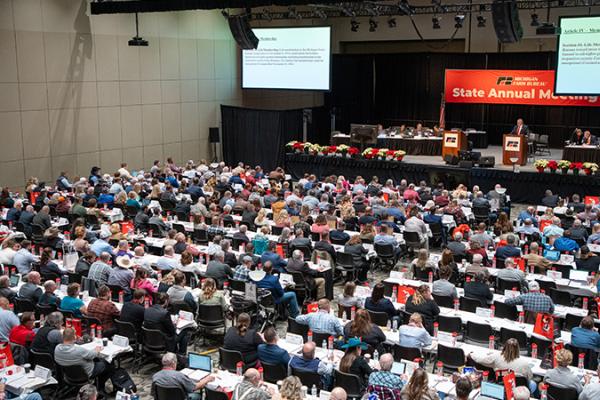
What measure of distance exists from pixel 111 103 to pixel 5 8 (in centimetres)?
484

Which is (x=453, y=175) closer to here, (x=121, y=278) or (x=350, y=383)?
(x=121, y=278)

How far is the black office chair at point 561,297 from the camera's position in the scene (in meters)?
10.6

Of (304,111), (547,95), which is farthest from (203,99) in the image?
(547,95)

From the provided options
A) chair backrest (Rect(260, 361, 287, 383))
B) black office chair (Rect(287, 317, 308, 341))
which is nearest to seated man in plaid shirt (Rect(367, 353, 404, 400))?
chair backrest (Rect(260, 361, 287, 383))

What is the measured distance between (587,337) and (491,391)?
2.26 meters

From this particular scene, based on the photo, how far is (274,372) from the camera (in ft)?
27.2

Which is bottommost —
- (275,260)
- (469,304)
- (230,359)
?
(230,359)

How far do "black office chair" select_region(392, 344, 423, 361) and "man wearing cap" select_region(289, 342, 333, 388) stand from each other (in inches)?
38.1

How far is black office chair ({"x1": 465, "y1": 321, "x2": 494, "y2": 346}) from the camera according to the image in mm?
9320

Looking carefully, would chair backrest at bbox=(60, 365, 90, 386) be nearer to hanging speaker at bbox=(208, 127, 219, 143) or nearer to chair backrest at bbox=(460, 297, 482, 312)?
chair backrest at bbox=(460, 297, 482, 312)

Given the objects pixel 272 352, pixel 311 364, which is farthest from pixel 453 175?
pixel 311 364

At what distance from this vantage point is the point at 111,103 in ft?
78.0

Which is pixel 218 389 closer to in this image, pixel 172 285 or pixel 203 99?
pixel 172 285

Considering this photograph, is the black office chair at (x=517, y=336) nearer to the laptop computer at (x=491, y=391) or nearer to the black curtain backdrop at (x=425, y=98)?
the laptop computer at (x=491, y=391)
